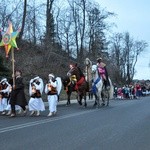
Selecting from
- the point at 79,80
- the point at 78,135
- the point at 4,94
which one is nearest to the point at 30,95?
the point at 4,94

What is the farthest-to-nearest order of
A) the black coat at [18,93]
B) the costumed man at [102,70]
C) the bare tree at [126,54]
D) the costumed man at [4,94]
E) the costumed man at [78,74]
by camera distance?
1. the bare tree at [126,54]
2. the costumed man at [102,70]
3. the costumed man at [78,74]
4. the costumed man at [4,94]
5. the black coat at [18,93]

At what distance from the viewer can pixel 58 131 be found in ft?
46.8

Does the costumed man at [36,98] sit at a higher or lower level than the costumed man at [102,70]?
lower

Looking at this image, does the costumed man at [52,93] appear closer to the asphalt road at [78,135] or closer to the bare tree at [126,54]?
the asphalt road at [78,135]

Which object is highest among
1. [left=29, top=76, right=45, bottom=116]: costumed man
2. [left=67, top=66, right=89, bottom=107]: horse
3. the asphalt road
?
[left=67, top=66, right=89, bottom=107]: horse

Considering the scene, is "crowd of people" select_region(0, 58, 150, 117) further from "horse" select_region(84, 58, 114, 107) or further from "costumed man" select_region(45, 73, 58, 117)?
"horse" select_region(84, 58, 114, 107)

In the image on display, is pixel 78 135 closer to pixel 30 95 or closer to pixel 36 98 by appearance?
pixel 36 98

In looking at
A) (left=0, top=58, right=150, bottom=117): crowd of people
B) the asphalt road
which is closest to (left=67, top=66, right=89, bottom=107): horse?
(left=0, top=58, right=150, bottom=117): crowd of people

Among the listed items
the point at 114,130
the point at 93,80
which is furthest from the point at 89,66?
the point at 114,130

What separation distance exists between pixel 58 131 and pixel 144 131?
2454 mm

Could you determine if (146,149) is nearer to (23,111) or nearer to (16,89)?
(16,89)

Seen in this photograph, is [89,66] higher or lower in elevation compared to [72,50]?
lower

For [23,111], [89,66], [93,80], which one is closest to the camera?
[23,111]

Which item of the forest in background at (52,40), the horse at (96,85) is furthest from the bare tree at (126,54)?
the horse at (96,85)
